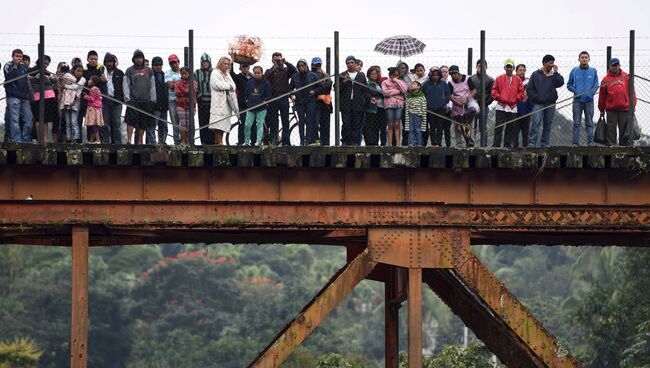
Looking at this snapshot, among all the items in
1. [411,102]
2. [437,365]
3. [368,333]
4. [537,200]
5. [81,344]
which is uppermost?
[411,102]

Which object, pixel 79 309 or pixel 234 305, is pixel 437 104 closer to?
pixel 79 309

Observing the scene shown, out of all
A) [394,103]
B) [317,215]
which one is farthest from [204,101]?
[394,103]

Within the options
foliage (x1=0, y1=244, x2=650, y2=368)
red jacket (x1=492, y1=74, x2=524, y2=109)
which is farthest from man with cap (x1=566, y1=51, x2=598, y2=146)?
foliage (x1=0, y1=244, x2=650, y2=368)

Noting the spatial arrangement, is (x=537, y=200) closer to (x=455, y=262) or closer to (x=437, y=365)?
(x=455, y=262)

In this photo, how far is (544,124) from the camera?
29.5 m

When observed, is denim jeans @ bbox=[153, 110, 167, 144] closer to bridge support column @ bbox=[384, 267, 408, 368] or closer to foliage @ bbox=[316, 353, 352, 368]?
bridge support column @ bbox=[384, 267, 408, 368]

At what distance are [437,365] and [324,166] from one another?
1810cm

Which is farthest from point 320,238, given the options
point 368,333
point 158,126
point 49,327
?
point 368,333

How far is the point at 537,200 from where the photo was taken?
1108 inches

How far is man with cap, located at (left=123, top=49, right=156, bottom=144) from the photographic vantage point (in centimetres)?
2856

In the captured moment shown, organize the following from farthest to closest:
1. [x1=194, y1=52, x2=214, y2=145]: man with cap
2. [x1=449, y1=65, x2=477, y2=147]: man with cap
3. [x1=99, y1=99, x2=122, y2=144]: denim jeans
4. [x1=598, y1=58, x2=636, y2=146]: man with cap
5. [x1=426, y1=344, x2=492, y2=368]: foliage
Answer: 1. [x1=426, y1=344, x2=492, y2=368]: foliage
2. [x1=449, y1=65, x2=477, y2=147]: man with cap
3. [x1=598, y1=58, x2=636, y2=146]: man with cap
4. [x1=194, y1=52, x2=214, y2=145]: man with cap
5. [x1=99, y1=99, x2=122, y2=144]: denim jeans

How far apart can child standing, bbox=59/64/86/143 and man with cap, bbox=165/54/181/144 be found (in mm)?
1622

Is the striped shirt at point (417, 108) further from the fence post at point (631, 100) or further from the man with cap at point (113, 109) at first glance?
the man with cap at point (113, 109)

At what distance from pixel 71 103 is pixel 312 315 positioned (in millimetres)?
5771
